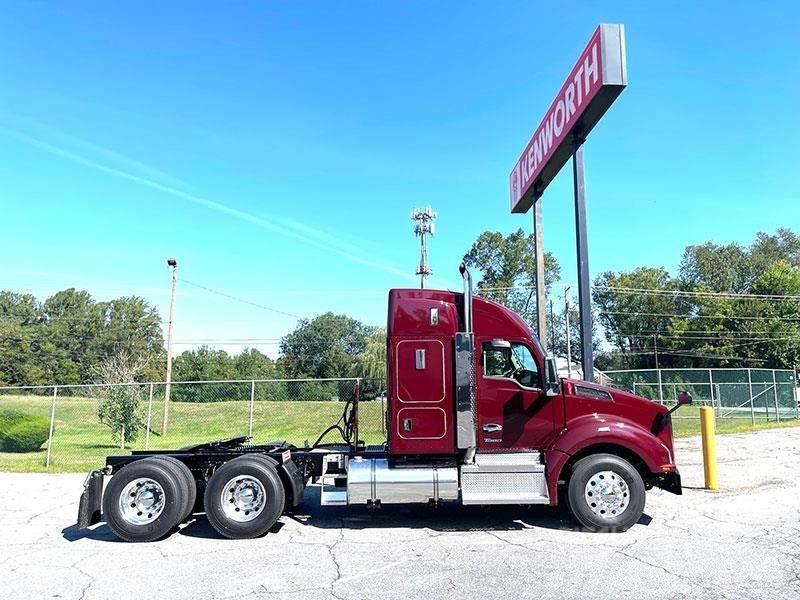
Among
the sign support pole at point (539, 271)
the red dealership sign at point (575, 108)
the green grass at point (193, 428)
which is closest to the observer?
the red dealership sign at point (575, 108)

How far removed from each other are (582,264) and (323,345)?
91292mm

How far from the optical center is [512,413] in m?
7.27

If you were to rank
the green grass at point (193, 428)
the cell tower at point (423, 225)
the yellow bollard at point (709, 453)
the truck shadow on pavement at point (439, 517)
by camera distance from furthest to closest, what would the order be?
the cell tower at point (423, 225) → the green grass at point (193, 428) → the yellow bollard at point (709, 453) → the truck shadow on pavement at point (439, 517)

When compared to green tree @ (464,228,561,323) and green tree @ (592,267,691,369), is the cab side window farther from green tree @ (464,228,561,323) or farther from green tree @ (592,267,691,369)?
green tree @ (592,267,691,369)

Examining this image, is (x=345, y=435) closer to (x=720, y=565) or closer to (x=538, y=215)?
(x=720, y=565)

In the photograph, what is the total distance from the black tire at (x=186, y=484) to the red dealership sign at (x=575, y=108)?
28.9 feet

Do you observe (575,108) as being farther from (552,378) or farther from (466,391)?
(466,391)

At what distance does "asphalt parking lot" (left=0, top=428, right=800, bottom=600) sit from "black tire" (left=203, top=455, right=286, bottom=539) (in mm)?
164

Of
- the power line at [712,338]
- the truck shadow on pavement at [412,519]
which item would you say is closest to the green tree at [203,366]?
the power line at [712,338]

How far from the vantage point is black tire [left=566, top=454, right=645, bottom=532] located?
6.71 m

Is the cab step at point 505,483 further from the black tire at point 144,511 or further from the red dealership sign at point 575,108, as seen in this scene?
the red dealership sign at point 575,108

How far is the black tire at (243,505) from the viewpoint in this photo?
676 cm

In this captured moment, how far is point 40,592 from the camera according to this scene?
16.5ft

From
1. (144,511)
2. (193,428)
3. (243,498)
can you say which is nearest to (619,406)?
(243,498)
